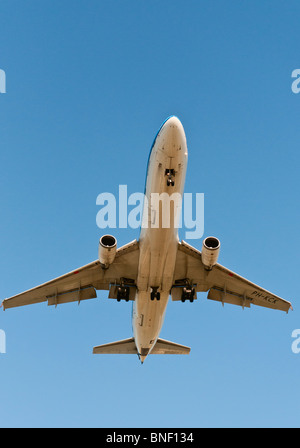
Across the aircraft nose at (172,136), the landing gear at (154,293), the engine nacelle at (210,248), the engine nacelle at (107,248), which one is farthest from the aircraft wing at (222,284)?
the aircraft nose at (172,136)

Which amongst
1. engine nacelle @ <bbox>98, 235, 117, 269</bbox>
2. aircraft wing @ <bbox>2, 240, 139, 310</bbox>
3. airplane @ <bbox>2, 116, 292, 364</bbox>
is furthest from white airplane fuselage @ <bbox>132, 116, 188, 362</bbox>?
engine nacelle @ <bbox>98, 235, 117, 269</bbox>

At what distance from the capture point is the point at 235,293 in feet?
95.8

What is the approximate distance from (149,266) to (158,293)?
5.59 feet

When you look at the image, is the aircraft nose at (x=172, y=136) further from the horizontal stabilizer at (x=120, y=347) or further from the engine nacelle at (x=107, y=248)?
the horizontal stabilizer at (x=120, y=347)

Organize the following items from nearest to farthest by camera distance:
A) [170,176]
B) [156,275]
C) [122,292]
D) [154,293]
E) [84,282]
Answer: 1. [170,176]
2. [156,275]
3. [154,293]
4. [122,292]
5. [84,282]

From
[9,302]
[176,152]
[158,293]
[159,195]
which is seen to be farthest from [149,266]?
[9,302]

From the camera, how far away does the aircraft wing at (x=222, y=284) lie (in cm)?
2689

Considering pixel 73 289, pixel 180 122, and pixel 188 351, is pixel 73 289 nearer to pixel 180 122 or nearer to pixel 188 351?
pixel 188 351

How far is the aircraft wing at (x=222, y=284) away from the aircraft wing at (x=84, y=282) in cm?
240

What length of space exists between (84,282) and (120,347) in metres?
5.58

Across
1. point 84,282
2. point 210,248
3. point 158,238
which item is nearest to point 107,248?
point 158,238

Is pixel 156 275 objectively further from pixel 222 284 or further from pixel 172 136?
pixel 172 136

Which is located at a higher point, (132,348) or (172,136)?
(172,136)

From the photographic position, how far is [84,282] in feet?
91.2
